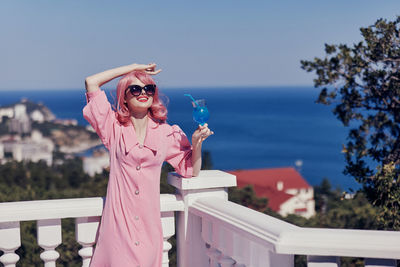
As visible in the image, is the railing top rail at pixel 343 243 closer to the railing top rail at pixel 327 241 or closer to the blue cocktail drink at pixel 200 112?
the railing top rail at pixel 327 241

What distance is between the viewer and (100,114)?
8.69 ft

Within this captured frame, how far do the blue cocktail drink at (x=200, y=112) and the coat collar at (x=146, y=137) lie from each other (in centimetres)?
24

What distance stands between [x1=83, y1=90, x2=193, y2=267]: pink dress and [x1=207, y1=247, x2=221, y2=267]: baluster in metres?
0.24

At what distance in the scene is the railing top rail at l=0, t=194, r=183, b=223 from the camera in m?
2.62

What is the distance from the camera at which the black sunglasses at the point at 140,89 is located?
268 cm

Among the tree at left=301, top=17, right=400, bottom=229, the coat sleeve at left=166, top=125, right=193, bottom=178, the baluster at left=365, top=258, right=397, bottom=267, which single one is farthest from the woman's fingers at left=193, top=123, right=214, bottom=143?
the tree at left=301, top=17, right=400, bottom=229

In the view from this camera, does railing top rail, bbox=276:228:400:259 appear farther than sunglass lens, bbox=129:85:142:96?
No


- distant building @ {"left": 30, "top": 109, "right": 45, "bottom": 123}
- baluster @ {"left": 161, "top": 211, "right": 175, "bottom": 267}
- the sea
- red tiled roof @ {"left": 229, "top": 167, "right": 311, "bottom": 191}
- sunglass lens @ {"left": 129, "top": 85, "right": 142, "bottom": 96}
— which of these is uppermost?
sunglass lens @ {"left": 129, "top": 85, "right": 142, "bottom": 96}

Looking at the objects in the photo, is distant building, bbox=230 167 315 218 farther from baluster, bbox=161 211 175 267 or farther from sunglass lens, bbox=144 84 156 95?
sunglass lens, bbox=144 84 156 95

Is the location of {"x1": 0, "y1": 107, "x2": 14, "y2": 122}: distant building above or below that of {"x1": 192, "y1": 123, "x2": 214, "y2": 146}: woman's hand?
below

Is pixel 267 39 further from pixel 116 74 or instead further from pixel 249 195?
pixel 116 74

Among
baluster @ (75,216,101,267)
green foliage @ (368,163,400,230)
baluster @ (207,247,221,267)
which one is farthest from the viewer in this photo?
green foliage @ (368,163,400,230)

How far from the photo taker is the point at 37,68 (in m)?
118

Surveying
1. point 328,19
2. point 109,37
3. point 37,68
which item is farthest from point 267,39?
point 37,68
